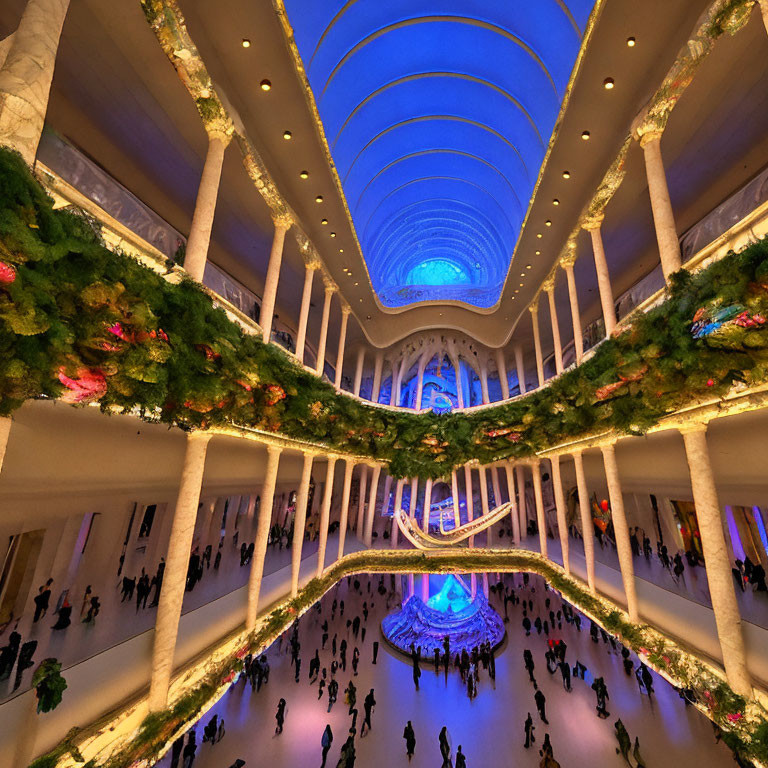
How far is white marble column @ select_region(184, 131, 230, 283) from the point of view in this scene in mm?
6496

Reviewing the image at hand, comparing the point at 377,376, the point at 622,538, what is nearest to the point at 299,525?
the point at 622,538

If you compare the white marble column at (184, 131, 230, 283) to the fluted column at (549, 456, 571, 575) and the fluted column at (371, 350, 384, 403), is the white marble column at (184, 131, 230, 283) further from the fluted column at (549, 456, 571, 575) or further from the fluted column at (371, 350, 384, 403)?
the fluted column at (371, 350, 384, 403)

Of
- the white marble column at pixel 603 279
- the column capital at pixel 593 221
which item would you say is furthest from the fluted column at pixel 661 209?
the column capital at pixel 593 221

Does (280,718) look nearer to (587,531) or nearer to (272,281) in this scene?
(587,531)

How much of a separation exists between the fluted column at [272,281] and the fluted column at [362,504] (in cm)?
1421

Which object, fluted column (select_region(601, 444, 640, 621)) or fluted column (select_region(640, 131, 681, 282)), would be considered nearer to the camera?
fluted column (select_region(640, 131, 681, 282))

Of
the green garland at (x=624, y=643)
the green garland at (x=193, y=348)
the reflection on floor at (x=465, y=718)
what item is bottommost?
the reflection on floor at (x=465, y=718)

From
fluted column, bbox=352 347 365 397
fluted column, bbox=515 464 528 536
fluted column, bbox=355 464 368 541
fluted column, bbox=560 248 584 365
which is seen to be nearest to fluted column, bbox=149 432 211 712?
fluted column, bbox=560 248 584 365

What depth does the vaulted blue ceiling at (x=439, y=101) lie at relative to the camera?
938 cm

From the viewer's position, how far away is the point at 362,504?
70.2 ft

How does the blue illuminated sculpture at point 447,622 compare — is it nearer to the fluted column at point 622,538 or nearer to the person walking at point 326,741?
the person walking at point 326,741

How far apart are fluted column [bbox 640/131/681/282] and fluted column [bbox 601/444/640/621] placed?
471cm

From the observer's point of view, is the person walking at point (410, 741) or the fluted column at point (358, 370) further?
the fluted column at point (358, 370)

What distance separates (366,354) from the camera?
2459 cm
